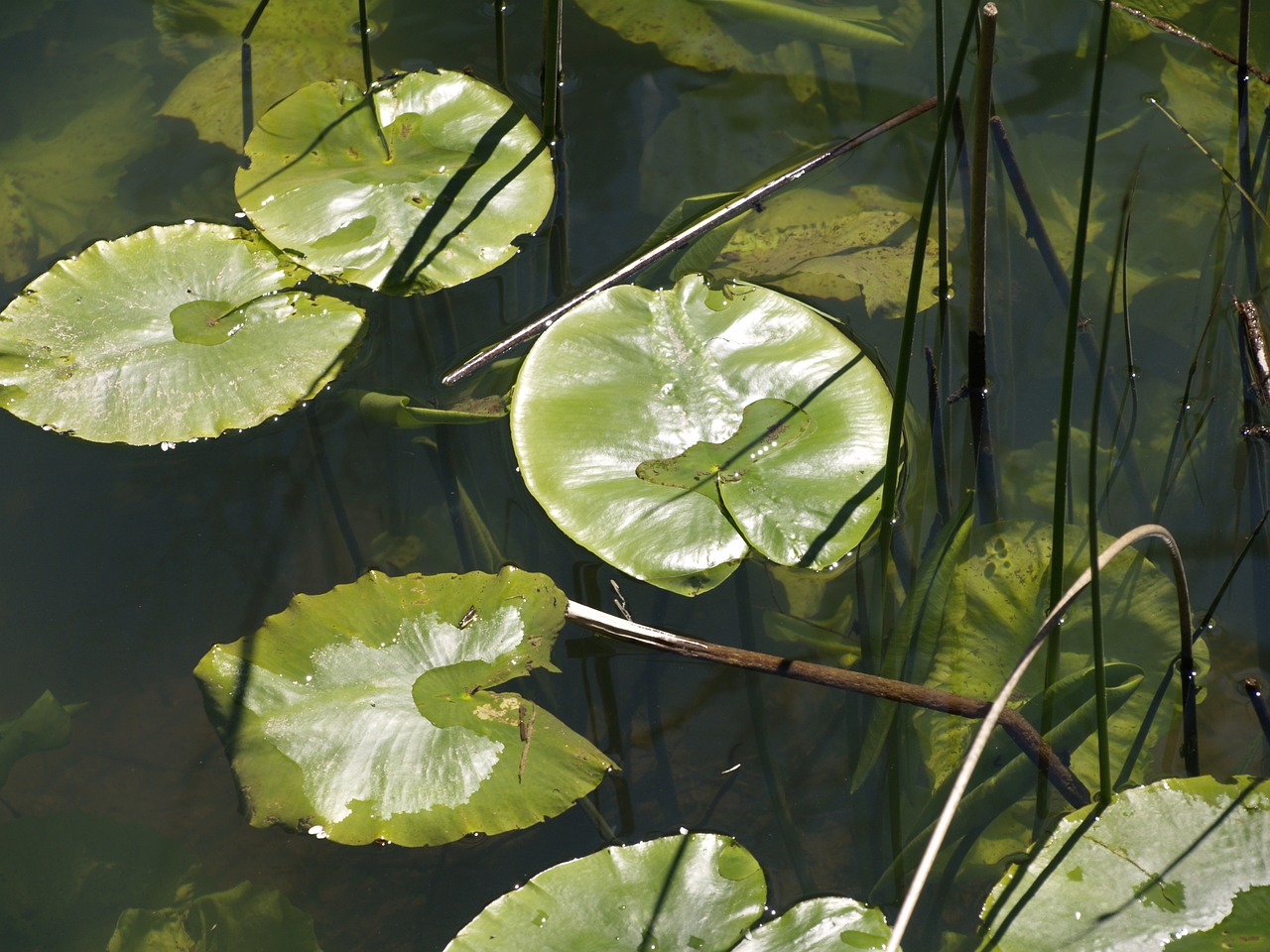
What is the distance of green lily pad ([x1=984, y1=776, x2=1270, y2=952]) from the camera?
46.7 inches

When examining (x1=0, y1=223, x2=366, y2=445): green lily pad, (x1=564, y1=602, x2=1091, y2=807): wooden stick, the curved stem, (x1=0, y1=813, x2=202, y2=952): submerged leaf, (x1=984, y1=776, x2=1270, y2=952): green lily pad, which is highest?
(x1=0, y1=223, x2=366, y2=445): green lily pad

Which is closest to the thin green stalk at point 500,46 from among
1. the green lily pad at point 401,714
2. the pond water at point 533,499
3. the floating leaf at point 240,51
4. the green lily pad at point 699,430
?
the pond water at point 533,499

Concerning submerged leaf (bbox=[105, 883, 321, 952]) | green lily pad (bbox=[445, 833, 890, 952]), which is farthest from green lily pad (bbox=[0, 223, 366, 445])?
green lily pad (bbox=[445, 833, 890, 952])

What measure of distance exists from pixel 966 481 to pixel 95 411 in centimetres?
151

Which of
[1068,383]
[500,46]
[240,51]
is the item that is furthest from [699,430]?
[240,51]

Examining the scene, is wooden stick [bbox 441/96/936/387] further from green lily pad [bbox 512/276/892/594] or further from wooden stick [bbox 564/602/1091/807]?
wooden stick [bbox 564/602/1091/807]

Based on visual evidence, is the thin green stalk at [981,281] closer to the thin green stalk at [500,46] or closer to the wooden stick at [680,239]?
the wooden stick at [680,239]

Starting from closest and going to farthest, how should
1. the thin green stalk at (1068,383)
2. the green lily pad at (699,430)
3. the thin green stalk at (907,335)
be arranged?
the thin green stalk at (1068,383), the thin green stalk at (907,335), the green lily pad at (699,430)

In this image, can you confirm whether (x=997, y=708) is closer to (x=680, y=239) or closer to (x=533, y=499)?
(x=533, y=499)

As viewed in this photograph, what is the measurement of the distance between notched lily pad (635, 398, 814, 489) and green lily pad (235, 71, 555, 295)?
578 mm

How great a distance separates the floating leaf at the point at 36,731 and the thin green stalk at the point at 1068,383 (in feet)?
4.92

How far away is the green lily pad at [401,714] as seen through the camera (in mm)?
1313

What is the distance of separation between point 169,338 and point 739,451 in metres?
1.03

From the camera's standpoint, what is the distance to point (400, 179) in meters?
1.90
